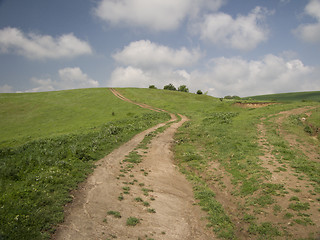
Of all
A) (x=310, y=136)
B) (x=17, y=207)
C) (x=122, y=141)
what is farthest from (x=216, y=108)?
(x=17, y=207)

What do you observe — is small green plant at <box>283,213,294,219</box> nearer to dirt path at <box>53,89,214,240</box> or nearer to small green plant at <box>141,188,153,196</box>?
dirt path at <box>53,89,214,240</box>

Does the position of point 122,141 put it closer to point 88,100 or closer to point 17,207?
point 17,207

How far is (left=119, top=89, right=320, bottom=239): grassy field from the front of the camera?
1002 cm

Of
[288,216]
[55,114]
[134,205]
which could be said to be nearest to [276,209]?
[288,216]

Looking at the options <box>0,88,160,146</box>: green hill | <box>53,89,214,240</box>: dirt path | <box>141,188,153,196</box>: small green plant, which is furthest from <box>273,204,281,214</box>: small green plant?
<box>0,88,160,146</box>: green hill

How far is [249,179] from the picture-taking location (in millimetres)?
14766

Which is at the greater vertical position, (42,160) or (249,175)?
(42,160)

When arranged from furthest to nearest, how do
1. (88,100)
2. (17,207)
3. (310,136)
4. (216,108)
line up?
(88,100) → (216,108) → (310,136) → (17,207)

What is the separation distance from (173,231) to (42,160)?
1204 cm

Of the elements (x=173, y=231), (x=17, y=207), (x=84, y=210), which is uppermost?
(x=17, y=207)

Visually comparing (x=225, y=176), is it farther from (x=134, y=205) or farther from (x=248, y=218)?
(x=134, y=205)

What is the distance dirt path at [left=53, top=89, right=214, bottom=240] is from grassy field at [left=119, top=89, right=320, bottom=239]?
122 centimetres

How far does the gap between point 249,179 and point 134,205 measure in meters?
8.97

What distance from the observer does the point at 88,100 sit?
2694 inches
